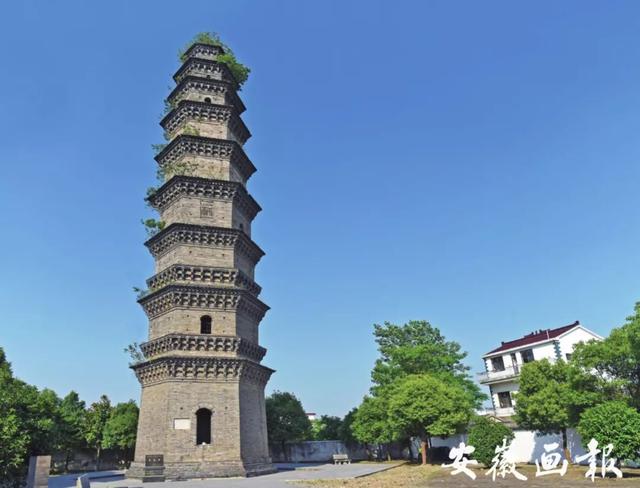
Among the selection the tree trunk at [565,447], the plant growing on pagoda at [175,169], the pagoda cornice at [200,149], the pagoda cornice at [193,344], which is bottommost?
the tree trunk at [565,447]

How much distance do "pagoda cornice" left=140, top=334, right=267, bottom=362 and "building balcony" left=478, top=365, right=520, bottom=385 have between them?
2275 centimetres

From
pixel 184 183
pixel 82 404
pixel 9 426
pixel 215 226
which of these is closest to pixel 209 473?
pixel 9 426

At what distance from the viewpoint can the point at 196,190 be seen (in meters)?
26.7

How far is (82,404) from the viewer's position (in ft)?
129

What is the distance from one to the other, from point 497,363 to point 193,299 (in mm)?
27105

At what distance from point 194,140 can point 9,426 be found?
16711mm

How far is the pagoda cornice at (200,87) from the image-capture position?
2967 centimetres

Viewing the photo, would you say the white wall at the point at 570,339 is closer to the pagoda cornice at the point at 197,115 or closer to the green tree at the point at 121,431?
the pagoda cornice at the point at 197,115

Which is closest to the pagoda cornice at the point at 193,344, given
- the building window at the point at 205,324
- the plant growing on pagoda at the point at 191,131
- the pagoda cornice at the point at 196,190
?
the building window at the point at 205,324

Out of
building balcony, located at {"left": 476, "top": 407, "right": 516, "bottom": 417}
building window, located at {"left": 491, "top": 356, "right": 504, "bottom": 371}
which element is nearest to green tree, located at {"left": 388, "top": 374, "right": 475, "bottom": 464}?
building balcony, located at {"left": 476, "top": 407, "right": 516, "bottom": 417}

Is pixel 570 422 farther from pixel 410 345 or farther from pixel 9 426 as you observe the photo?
pixel 9 426

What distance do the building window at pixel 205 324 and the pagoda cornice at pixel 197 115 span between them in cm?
1169

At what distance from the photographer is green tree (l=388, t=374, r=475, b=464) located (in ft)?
91.4

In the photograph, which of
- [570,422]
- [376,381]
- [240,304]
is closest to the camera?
[570,422]
